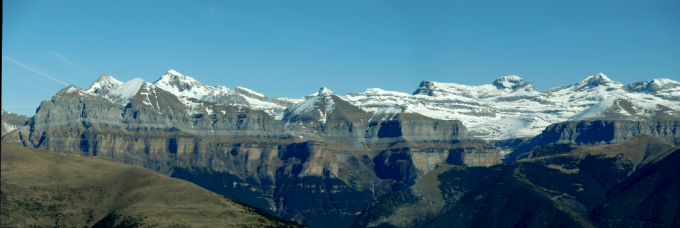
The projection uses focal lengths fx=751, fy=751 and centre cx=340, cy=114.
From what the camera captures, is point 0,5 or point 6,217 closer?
point 0,5

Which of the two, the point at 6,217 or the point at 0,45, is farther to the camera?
the point at 6,217

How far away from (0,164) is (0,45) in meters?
17.0

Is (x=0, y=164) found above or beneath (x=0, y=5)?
beneath

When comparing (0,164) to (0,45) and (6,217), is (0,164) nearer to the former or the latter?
(0,45)

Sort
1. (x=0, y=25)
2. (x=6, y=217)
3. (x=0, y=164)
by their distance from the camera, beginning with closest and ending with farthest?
(x=0, y=25)
(x=0, y=164)
(x=6, y=217)

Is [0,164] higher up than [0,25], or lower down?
lower down

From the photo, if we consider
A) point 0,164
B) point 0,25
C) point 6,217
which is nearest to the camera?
point 0,25

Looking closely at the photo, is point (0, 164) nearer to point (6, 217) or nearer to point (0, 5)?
point (0, 5)

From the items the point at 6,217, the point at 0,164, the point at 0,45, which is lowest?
the point at 6,217

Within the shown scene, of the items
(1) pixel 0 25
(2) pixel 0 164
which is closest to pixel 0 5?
(1) pixel 0 25

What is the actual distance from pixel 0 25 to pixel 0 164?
1754 centimetres

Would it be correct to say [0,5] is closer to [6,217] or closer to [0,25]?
[0,25]

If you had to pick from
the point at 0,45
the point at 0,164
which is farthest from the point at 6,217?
the point at 0,45

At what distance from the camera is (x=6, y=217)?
7667 inches
